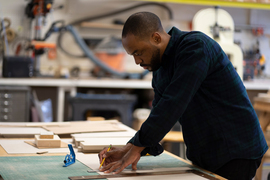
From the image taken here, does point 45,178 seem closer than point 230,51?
Yes

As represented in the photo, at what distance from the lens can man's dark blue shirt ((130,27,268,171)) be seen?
42.6 inches

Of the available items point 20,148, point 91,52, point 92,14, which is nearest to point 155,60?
point 20,148

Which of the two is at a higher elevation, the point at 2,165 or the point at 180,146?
the point at 2,165

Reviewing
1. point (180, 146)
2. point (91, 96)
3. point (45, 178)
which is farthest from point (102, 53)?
point (45, 178)

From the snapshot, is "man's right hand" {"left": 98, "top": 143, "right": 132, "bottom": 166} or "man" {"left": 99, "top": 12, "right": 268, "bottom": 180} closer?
"man" {"left": 99, "top": 12, "right": 268, "bottom": 180}

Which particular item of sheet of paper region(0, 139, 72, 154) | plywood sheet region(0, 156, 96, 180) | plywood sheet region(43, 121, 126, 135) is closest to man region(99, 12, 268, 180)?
plywood sheet region(0, 156, 96, 180)

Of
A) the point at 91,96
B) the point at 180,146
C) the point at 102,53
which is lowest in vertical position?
the point at 180,146

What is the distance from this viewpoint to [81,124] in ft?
6.53

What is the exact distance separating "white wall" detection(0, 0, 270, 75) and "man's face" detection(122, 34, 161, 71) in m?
3.74

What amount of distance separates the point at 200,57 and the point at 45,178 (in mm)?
619

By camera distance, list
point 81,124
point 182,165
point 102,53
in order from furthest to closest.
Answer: point 102,53 → point 81,124 → point 182,165

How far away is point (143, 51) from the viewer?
1.20 metres

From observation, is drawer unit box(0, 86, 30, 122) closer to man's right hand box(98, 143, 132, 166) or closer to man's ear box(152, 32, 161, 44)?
man's right hand box(98, 143, 132, 166)

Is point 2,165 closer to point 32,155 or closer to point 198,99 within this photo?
point 32,155
